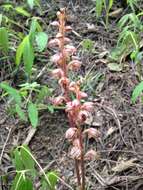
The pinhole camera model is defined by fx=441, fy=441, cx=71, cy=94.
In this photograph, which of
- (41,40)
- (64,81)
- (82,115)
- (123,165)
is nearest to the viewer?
(82,115)

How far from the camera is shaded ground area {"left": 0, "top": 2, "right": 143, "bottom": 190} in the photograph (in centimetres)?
204

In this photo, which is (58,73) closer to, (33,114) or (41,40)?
(33,114)

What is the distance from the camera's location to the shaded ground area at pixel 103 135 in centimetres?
204

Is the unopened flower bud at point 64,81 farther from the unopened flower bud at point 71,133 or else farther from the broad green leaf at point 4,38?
the broad green leaf at point 4,38

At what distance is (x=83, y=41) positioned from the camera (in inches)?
111

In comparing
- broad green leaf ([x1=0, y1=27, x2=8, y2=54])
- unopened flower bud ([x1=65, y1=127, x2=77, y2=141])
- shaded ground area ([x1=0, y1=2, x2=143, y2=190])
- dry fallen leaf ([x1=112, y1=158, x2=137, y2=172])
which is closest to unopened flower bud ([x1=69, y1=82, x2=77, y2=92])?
unopened flower bud ([x1=65, y1=127, x2=77, y2=141])

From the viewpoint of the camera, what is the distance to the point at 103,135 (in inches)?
88.4

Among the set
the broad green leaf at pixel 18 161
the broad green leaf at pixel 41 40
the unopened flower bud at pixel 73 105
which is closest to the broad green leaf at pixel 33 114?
the broad green leaf at pixel 41 40

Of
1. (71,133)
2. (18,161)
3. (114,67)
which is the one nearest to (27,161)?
(18,161)

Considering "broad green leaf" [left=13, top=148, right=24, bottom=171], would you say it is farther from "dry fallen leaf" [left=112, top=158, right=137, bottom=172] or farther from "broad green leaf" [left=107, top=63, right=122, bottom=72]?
"broad green leaf" [left=107, top=63, right=122, bottom=72]

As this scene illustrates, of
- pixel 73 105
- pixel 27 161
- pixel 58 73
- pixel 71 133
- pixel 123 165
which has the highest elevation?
pixel 58 73

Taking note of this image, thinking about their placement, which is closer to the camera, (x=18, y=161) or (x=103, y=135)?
(x=18, y=161)

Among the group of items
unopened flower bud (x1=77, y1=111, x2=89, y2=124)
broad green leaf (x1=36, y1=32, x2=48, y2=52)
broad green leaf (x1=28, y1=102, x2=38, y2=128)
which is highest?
broad green leaf (x1=36, y1=32, x2=48, y2=52)

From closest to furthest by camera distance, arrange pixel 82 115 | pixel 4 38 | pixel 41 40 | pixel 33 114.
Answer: pixel 82 115, pixel 33 114, pixel 41 40, pixel 4 38
